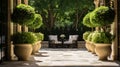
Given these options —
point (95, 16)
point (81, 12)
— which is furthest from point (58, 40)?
point (95, 16)

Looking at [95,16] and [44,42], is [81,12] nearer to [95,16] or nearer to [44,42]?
[44,42]

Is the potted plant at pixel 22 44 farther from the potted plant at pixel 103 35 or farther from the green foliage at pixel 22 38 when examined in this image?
the potted plant at pixel 103 35

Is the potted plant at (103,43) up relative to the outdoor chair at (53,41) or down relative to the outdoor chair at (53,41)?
up

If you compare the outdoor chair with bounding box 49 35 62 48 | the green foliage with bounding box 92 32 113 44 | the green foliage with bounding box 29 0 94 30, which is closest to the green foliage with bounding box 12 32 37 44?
the green foliage with bounding box 92 32 113 44

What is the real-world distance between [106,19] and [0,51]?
4354 mm

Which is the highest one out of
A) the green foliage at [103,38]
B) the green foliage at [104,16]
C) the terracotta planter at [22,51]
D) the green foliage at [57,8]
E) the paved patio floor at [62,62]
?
the green foliage at [57,8]

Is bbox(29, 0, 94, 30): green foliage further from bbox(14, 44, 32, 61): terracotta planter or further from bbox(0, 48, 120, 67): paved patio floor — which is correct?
bbox(14, 44, 32, 61): terracotta planter

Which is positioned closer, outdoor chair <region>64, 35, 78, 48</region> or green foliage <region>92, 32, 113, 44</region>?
green foliage <region>92, 32, 113, 44</region>

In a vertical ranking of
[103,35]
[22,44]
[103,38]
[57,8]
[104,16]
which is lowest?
[22,44]

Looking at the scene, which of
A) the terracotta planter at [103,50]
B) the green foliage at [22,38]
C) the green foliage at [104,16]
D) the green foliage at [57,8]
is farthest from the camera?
the green foliage at [57,8]

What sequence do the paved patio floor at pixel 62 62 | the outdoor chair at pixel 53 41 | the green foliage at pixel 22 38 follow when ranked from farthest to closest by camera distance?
1. the outdoor chair at pixel 53 41
2. the green foliage at pixel 22 38
3. the paved patio floor at pixel 62 62

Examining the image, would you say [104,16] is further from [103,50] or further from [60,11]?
[60,11]

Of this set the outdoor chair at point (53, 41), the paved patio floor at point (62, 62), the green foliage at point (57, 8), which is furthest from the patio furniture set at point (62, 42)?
the paved patio floor at point (62, 62)

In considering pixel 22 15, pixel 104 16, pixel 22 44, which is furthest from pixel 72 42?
pixel 22 44
